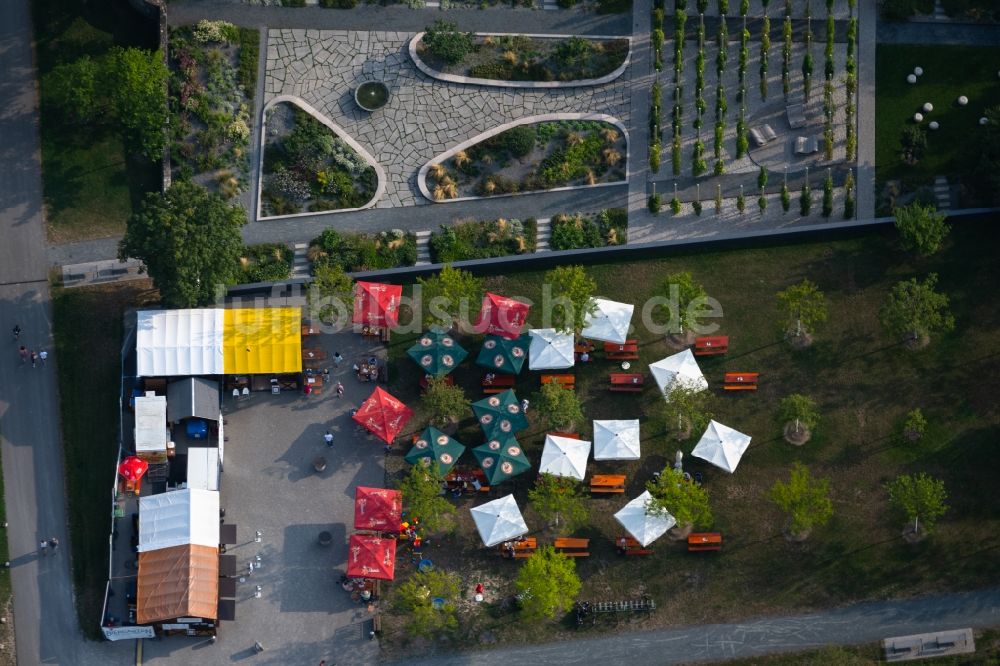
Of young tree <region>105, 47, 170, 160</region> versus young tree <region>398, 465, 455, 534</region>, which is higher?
young tree <region>105, 47, 170, 160</region>

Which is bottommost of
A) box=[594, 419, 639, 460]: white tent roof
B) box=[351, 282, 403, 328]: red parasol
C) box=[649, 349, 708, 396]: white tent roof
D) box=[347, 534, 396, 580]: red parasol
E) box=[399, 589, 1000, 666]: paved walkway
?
box=[399, 589, 1000, 666]: paved walkway

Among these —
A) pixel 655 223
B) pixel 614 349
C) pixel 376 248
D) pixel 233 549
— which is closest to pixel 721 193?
pixel 655 223

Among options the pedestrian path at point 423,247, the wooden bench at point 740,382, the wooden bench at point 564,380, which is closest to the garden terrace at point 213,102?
the pedestrian path at point 423,247

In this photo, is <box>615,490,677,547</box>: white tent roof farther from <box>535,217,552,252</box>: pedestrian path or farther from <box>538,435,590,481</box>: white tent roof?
<box>535,217,552,252</box>: pedestrian path

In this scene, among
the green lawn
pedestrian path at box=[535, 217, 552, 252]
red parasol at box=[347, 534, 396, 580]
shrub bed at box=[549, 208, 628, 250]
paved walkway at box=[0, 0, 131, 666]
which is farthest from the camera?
the green lawn

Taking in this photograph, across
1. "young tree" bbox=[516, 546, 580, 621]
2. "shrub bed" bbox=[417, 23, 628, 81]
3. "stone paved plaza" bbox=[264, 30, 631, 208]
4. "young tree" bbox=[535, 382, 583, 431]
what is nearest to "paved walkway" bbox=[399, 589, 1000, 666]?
"young tree" bbox=[516, 546, 580, 621]

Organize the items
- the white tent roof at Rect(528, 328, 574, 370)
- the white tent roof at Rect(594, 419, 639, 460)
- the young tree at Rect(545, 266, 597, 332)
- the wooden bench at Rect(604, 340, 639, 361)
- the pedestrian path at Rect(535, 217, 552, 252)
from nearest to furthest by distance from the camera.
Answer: the white tent roof at Rect(594, 419, 639, 460) < the young tree at Rect(545, 266, 597, 332) < the white tent roof at Rect(528, 328, 574, 370) < the wooden bench at Rect(604, 340, 639, 361) < the pedestrian path at Rect(535, 217, 552, 252)

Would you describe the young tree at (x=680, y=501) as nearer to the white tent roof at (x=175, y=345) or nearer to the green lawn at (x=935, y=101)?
the green lawn at (x=935, y=101)

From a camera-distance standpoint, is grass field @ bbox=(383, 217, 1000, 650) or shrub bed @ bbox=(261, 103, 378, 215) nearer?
grass field @ bbox=(383, 217, 1000, 650)
